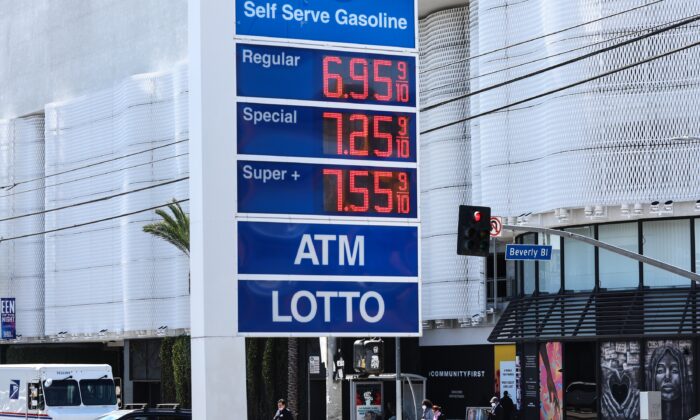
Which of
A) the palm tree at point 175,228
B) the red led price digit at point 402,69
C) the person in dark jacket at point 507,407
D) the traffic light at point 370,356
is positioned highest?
the red led price digit at point 402,69

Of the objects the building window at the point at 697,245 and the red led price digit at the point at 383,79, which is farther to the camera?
the building window at the point at 697,245

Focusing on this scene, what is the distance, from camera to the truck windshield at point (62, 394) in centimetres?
3744

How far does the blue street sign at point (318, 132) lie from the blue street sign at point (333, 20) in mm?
1119

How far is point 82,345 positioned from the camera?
245 ft

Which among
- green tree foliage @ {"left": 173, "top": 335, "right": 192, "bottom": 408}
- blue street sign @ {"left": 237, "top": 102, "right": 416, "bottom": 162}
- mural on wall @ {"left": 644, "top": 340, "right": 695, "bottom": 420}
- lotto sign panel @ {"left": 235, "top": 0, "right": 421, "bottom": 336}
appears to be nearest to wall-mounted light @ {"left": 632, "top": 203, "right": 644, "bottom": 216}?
mural on wall @ {"left": 644, "top": 340, "right": 695, "bottom": 420}

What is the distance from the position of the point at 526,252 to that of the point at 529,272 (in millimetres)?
11964

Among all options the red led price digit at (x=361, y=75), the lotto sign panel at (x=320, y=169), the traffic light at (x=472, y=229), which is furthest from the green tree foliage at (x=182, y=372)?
the red led price digit at (x=361, y=75)

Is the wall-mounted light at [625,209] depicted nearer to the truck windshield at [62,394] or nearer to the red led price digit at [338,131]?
the truck windshield at [62,394]

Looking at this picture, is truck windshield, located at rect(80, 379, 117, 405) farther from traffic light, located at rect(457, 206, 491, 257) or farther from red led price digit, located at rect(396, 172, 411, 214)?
red led price digit, located at rect(396, 172, 411, 214)

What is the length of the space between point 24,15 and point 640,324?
46.5 metres

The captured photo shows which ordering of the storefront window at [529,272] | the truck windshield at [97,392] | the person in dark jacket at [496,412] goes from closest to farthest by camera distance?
1. the truck windshield at [97,392]
2. the person in dark jacket at [496,412]
3. the storefront window at [529,272]

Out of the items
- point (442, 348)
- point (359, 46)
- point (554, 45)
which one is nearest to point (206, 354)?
point (359, 46)

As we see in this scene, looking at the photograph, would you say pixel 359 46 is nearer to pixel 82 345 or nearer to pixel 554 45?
pixel 554 45

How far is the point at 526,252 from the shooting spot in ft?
103
